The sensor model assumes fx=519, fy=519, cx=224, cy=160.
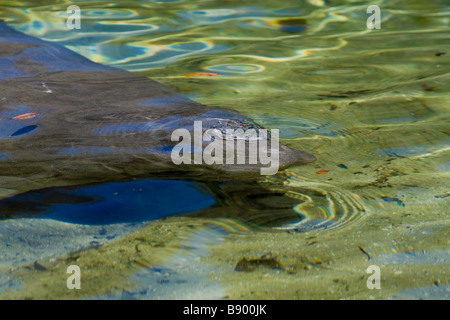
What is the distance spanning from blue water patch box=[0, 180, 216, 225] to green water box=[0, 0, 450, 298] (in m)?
0.40

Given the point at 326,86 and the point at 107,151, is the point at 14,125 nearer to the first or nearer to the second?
the point at 107,151

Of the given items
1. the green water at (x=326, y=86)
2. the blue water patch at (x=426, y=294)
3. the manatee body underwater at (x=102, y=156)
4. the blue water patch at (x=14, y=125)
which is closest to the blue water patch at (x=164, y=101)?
the manatee body underwater at (x=102, y=156)

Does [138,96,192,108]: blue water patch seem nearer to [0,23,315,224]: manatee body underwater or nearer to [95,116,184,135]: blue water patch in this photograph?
[0,23,315,224]: manatee body underwater

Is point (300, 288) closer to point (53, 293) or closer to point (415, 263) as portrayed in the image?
point (415, 263)

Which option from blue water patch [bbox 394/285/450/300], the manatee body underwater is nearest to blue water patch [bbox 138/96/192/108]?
the manatee body underwater

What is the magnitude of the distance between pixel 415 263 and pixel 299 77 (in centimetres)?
311

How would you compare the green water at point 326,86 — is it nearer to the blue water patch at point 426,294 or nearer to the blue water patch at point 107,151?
the blue water patch at point 426,294

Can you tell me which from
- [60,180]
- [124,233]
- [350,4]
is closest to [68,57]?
[60,180]

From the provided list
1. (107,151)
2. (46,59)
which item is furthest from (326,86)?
(46,59)

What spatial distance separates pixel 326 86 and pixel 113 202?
8.96ft

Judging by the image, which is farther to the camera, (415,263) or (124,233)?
(124,233)

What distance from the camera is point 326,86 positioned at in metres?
4.77

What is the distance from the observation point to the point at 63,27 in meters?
6.75
